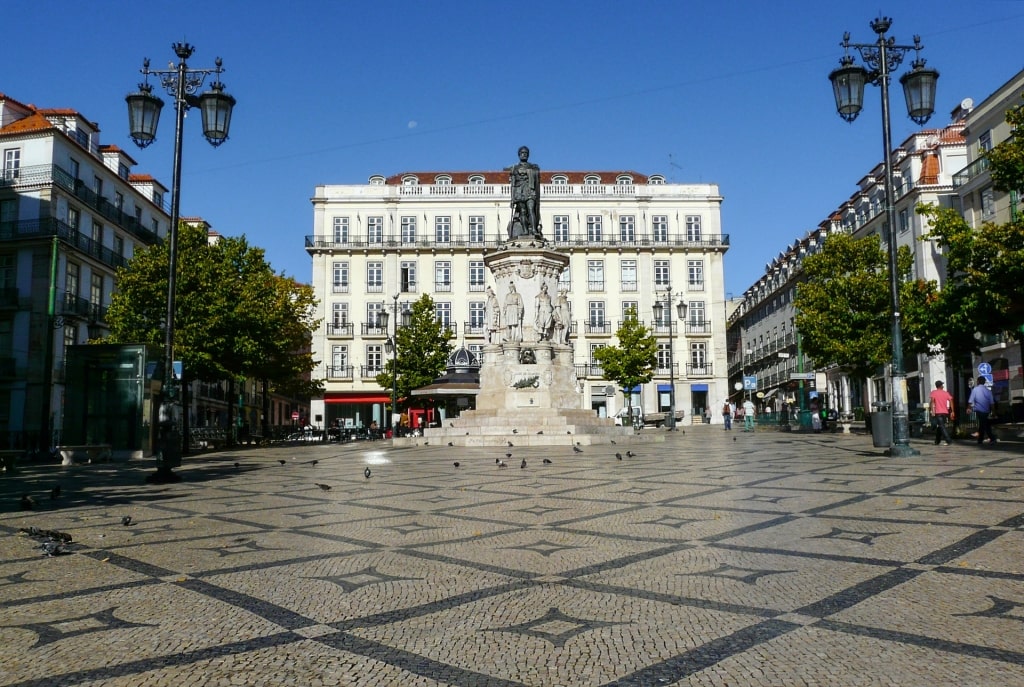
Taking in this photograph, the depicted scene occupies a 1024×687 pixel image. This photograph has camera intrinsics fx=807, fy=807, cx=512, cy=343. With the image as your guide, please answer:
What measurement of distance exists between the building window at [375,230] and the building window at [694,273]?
2521 centimetres

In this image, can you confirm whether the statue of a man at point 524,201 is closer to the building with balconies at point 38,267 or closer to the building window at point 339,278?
the building with balconies at point 38,267

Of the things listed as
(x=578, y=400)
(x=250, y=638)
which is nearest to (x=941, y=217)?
(x=578, y=400)

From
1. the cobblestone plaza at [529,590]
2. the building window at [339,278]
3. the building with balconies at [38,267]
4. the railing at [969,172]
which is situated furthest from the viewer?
the building window at [339,278]

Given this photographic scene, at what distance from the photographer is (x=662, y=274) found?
6631 cm

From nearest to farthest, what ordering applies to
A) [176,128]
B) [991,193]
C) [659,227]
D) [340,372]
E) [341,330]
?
1. [176,128]
2. [991,193]
3. [340,372]
4. [341,330]
5. [659,227]

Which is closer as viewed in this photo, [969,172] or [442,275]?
[969,172]

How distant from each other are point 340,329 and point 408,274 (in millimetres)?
7110

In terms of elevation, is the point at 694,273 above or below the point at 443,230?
below

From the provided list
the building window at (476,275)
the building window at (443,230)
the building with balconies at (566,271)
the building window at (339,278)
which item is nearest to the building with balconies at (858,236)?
the building with balconies at (566,271)

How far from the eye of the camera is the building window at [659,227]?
2601 inches

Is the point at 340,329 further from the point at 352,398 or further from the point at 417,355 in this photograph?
the point at 417,355

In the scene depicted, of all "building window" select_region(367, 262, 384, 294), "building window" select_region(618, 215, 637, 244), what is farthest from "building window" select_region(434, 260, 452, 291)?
"building window" select_region(618, 215, 637, 244)

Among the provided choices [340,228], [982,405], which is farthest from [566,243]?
[982,405]

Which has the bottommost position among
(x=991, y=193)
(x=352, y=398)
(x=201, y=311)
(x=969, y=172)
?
(x=352, y=398)
